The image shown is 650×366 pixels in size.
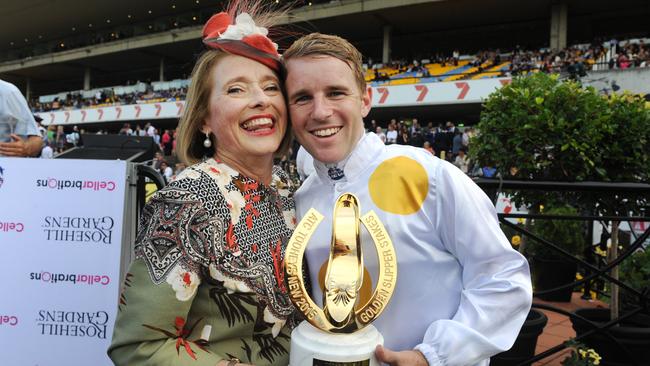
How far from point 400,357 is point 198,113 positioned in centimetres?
91

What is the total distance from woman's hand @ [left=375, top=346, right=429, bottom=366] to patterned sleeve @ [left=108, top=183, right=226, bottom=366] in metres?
0.41

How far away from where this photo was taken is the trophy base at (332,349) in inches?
36.4

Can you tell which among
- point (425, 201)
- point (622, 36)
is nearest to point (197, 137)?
point (425, 201)

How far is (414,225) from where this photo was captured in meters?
1.39

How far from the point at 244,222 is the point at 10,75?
49.2 metres

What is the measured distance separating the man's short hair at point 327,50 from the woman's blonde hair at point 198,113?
0.10 m

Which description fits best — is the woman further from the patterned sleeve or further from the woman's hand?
the woman's hand

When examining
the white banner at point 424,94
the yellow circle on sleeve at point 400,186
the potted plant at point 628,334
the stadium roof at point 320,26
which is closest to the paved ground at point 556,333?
the potted plant at point 628,334

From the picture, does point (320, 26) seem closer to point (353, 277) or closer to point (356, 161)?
point (356, 161)

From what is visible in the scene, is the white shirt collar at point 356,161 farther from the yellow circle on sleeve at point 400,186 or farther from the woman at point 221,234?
the woman at point 221,234

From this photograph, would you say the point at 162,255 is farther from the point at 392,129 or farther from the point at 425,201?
the point at 392,129

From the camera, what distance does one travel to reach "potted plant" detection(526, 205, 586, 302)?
4.77 meters

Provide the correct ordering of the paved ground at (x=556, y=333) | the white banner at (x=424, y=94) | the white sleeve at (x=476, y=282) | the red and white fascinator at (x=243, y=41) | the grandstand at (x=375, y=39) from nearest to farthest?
the white sleeve at (x=476, y=282)
the red and white fascinator at (x=243, y=41)
the paved ground at (x=556, y=333)
the white banner at (x=424, y=94)
the grandstand at (x=375, y=39)

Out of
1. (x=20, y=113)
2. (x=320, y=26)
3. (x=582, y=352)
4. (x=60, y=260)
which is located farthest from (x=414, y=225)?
(x=320, y=26)
